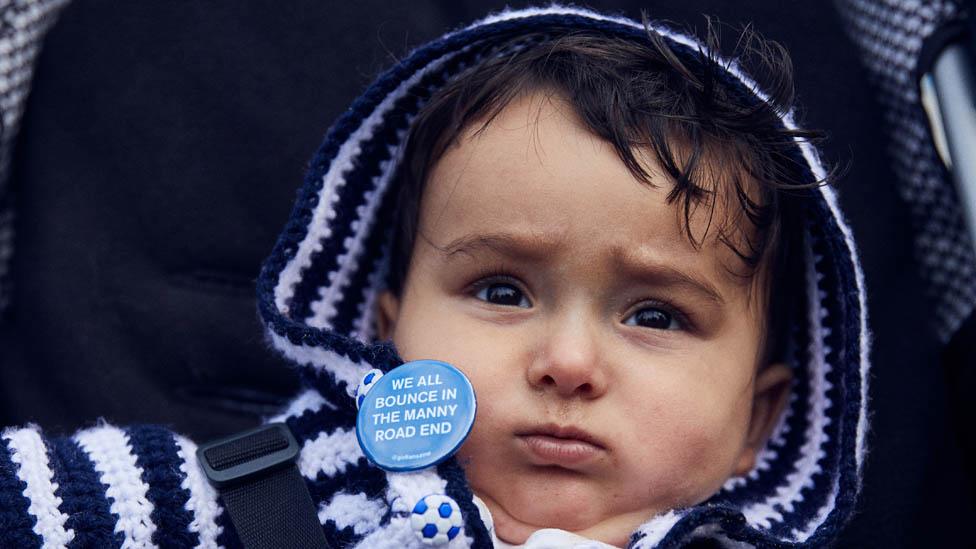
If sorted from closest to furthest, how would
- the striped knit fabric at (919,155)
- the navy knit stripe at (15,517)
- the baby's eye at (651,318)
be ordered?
the navy knit stripe at (15,517)
the baby's eye at (651,318)
the striped knit fabric at (919,155)

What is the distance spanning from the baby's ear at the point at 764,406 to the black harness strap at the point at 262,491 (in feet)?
2.01

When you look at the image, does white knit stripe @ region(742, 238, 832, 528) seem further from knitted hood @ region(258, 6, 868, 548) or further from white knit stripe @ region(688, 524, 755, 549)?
white knit stripe @ region(688, 524, 755, 549)

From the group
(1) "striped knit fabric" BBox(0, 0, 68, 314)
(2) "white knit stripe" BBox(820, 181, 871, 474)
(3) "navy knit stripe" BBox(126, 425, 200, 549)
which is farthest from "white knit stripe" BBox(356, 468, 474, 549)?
(1) "striped knit fabric" BBox(0, 0, 68, 314)

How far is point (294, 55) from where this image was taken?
5.18ft

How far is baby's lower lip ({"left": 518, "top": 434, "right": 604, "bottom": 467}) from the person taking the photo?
45.7 inches

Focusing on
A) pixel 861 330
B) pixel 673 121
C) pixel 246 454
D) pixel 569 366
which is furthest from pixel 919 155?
pixel 246 454

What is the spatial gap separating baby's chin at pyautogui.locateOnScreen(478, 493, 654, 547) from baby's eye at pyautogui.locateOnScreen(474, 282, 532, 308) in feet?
0.78

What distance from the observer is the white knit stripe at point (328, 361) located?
1220 millimetres

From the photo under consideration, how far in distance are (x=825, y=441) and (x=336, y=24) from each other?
0.95m

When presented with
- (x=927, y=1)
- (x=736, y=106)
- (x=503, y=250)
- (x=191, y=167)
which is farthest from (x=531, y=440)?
(x=927, y=1)

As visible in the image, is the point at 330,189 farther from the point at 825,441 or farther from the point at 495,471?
the point at 825,441

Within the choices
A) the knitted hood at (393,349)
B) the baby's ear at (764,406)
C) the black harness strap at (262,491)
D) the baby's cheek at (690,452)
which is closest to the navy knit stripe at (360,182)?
the knitted hood at (393,349)

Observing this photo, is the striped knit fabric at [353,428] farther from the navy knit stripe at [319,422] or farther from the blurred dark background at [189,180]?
the blurred dark background at [189,180]

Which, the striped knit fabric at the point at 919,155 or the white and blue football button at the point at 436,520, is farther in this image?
the striped knit fabric at the point at 919,155
